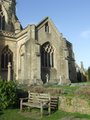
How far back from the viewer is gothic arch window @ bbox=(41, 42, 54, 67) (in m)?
34.4

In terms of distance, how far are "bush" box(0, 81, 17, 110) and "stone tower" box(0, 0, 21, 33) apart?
81.4 feet

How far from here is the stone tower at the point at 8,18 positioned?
4028 centimetres

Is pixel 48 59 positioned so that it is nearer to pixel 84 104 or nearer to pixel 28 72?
pixel 28 72

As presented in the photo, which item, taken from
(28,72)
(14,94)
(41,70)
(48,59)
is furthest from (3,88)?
(48,59)

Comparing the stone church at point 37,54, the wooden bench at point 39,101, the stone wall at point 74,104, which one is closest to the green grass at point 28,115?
the stone wall at point 74,104

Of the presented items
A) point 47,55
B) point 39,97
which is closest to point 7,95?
point 39,97

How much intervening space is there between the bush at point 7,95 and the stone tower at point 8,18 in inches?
977

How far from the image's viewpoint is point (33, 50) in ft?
102

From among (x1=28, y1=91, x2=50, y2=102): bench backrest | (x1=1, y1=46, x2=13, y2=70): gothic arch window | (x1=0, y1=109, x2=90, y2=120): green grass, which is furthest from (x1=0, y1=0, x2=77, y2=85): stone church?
(x1=0, y1=109, x2=90, y2=120): green grass

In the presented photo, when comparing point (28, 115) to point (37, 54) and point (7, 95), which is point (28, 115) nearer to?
point (7, 95)

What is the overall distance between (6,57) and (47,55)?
673cm

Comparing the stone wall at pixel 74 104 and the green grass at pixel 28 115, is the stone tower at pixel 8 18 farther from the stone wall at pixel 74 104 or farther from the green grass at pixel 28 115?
the green grass at pixel 28 115

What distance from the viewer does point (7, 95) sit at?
1585 centimetres

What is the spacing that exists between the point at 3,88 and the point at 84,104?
6.13 metres
